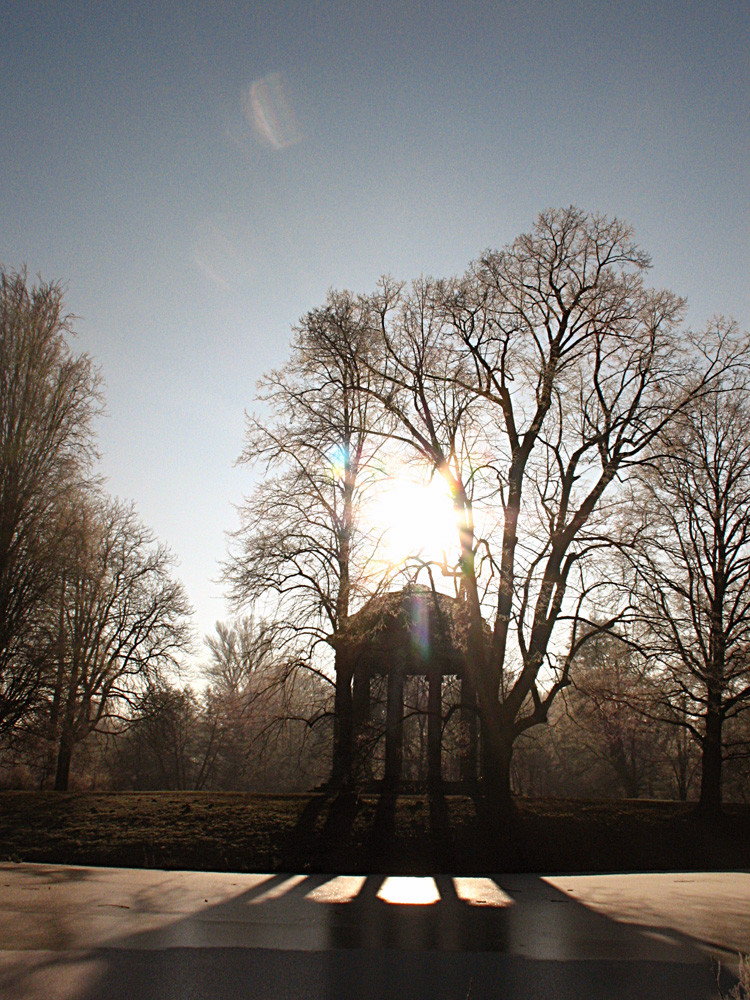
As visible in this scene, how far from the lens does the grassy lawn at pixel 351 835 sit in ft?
43.1

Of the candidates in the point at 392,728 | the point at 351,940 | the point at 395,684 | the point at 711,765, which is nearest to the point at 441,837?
the point at 392,728

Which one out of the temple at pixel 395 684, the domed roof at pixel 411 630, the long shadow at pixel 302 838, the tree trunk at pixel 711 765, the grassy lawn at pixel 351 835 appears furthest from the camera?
the temple at pixel 395 684

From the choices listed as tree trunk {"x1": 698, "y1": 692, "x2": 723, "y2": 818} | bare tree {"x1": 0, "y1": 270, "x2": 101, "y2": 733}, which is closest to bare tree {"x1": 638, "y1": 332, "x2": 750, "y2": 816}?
tree trunk {"x1": 698, "y1": 692, "x2": 723, "y2": 818}

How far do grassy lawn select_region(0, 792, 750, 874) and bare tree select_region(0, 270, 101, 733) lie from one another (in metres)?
3.00

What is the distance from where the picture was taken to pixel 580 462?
15523 mm

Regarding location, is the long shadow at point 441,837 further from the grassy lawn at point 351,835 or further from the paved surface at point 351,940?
the paved surface at point 351,940

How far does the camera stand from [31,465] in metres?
15.1

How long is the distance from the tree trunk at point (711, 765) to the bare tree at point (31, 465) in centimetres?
1622

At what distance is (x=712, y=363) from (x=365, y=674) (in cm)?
1324

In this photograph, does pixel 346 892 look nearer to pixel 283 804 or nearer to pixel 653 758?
pixel 283 804

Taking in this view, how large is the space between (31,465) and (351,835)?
9.85m

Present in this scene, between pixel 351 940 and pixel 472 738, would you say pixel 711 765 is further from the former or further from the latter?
pixel 351 940

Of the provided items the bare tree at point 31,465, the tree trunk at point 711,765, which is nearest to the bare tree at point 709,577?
the tree trunk at point 711,765

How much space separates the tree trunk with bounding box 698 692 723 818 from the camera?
1902cm
